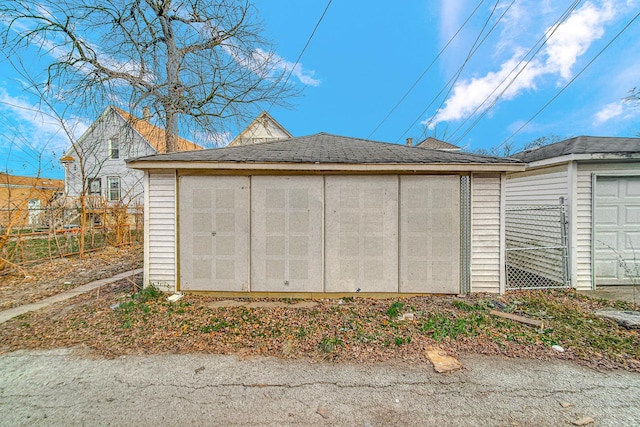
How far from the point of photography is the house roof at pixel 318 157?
185 inches

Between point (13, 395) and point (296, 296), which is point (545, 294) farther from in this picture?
point (13, 395)

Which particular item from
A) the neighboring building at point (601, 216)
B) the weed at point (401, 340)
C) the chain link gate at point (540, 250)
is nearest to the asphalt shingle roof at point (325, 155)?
the neighboring building at point (601, 216)

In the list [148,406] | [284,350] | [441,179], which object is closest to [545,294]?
[441,179]

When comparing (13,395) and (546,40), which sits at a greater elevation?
(546,40)

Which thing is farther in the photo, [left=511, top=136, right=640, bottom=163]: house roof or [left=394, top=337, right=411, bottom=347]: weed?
[left=511, top=136, right=640, bottom=163]: house roof

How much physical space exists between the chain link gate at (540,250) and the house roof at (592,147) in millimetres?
1001

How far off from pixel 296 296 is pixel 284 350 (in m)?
1.73

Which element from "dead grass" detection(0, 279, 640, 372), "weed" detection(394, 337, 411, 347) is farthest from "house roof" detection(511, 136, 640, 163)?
"weed" detection(394, 337, 411, 347)

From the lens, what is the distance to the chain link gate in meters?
5.47

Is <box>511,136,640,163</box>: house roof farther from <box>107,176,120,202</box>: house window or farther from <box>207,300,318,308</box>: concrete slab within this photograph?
<box>107,176,120,202</box>: house window

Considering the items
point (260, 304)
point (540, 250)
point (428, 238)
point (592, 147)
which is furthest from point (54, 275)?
point (592, 147)

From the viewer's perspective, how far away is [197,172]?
4926 millimetres

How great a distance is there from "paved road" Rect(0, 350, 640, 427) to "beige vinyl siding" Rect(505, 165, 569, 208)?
4.03 m

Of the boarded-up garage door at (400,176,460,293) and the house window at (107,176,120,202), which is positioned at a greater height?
the house window at (107,176,120,202)
